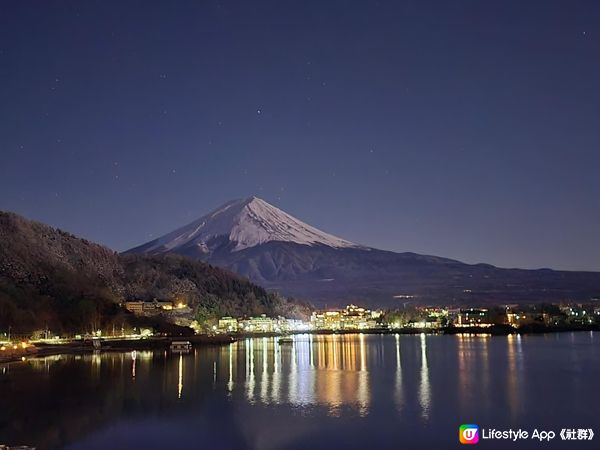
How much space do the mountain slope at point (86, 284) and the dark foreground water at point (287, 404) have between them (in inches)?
934

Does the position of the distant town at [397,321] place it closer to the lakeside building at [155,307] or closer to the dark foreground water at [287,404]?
the lakeside building at [155,307]

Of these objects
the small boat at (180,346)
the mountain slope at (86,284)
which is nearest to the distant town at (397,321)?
the mountain slope at (86,284)

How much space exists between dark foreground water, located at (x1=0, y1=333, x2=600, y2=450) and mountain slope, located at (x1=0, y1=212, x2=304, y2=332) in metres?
23.7

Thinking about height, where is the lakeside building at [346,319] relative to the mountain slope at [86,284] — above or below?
below

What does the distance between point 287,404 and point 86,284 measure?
2198 inches

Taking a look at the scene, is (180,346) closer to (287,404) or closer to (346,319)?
(287,404)

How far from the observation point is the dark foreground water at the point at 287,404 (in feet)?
53.1

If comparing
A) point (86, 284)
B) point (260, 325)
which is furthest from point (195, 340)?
point (260, 325)

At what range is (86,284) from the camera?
239 ft

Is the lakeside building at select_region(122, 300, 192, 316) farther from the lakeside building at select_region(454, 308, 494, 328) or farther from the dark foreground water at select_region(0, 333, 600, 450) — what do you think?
the dark foreground water at select_region(0, 333, 600, 450)

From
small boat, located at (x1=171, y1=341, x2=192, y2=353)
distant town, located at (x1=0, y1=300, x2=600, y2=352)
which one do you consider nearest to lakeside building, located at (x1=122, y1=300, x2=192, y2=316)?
distant town, located at (x1=0, y1=300, x2=600, y2=352)

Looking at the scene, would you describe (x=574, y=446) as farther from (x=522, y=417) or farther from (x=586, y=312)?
(x=586, y=312)

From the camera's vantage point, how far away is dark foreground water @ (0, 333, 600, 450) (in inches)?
637

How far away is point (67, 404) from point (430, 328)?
298 feet
